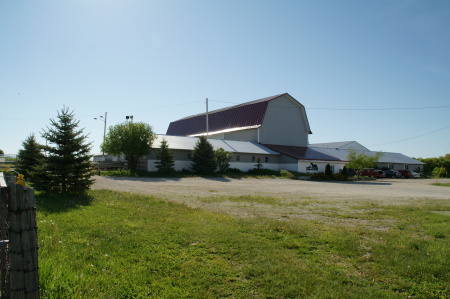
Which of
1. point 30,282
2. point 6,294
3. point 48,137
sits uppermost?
point 48,137

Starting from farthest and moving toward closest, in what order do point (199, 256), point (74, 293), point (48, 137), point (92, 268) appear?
point (48, 137)
point (199, 256)
point (92, 268)
point (74, 293)

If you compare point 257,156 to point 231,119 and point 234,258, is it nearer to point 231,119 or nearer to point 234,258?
point 231,119

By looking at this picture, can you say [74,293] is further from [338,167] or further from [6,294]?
[338,167]

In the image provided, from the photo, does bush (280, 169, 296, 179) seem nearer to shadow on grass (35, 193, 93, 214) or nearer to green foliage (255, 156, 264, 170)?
→ green foliage (255, 156, 264, 170)

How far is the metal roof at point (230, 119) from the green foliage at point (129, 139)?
19.4m

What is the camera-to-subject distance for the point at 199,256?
5691 millimetres

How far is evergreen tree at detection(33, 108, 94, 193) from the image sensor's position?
13.7m

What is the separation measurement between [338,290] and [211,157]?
107 ft

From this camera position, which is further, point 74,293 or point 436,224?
point 436,224

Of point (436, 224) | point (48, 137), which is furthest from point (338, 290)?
point (48, 137)

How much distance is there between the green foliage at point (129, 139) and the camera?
1321 inches

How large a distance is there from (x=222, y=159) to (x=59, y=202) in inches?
1103

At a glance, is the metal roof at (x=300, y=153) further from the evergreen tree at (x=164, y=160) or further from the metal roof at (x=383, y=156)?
the evergreen tree at (x=164, y=160)

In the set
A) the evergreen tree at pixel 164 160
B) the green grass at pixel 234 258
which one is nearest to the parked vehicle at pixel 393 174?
the evergreen tree at pixel 164 160
